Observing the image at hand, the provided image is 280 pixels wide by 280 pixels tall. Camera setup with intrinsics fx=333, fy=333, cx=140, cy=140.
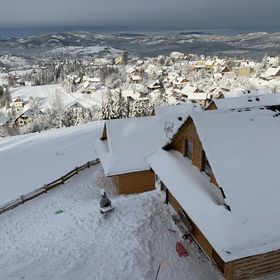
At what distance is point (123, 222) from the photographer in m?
15.0

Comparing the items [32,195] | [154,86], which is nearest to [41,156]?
[32,195]

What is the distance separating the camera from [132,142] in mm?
20703

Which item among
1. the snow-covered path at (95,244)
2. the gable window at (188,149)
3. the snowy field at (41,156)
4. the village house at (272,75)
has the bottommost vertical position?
the village house at (272,75)

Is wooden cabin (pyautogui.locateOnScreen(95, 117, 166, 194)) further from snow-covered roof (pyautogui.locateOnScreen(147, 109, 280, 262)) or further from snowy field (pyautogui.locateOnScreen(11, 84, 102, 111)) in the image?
snowy field (pyautogui.locateOnScreen(11, 84, 102, 111))

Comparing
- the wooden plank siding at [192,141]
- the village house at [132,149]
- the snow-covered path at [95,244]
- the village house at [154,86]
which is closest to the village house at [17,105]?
the village house at [154,86]

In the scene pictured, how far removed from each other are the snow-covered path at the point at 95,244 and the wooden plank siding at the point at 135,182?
6.68 feet

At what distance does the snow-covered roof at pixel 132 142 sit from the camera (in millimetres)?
19609

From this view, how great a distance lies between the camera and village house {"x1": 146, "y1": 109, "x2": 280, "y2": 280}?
32.3 feet

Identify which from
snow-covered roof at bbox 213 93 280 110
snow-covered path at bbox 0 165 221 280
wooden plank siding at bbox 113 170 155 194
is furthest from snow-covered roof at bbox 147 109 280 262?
snow-covered roof at bbox 213 93 280 110

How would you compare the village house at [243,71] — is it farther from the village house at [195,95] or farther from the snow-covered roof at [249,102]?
the snow-covered roof at [249,102]

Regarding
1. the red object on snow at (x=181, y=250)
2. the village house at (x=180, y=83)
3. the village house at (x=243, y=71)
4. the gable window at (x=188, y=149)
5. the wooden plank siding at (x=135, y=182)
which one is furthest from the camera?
the village house at (x=243, y=71)

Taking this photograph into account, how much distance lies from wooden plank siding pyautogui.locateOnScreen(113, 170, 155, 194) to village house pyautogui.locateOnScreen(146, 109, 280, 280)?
5551 millimetres

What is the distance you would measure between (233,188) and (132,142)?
35.3 feet

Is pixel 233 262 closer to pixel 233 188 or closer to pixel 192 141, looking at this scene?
pixel 233 188
